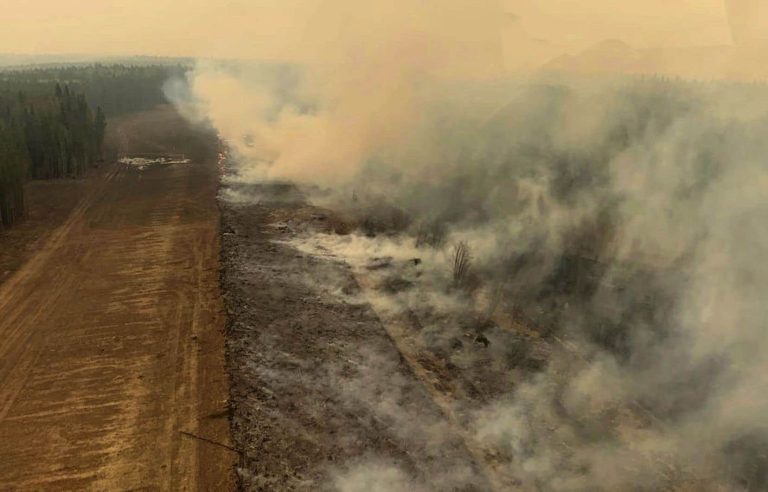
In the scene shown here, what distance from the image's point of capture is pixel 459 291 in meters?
19.0

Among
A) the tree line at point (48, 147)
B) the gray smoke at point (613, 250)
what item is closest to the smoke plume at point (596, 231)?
the gray smoke at point (613, 250)

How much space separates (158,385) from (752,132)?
20081 mm

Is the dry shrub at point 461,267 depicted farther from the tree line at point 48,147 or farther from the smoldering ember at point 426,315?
the tree line at point 48,147

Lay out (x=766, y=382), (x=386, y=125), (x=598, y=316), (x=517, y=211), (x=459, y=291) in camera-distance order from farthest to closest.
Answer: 1. (x=386, y=125)
2. (x=517, y=211)
3. (x=459, y=291)
4. (x=598, y=316)
5. (x=766, y=382)

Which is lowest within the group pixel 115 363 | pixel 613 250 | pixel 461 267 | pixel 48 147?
pixel 115 363

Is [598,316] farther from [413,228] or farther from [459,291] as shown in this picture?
[413,228]

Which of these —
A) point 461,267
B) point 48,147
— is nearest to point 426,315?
point 461,267

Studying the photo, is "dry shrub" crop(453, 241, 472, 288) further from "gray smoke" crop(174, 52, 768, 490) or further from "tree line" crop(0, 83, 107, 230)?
"tree line" crop(0, 83, 107, 230)

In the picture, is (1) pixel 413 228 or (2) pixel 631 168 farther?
(1) pixel 413 228

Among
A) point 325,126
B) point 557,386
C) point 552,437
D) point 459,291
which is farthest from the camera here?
point 325,126

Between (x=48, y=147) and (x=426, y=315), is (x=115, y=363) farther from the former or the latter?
(x=48, y=147)

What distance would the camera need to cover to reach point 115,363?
14172 mm

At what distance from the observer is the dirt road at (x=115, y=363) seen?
10.8 meters

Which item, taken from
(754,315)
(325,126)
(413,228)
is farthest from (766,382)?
(325,126)
